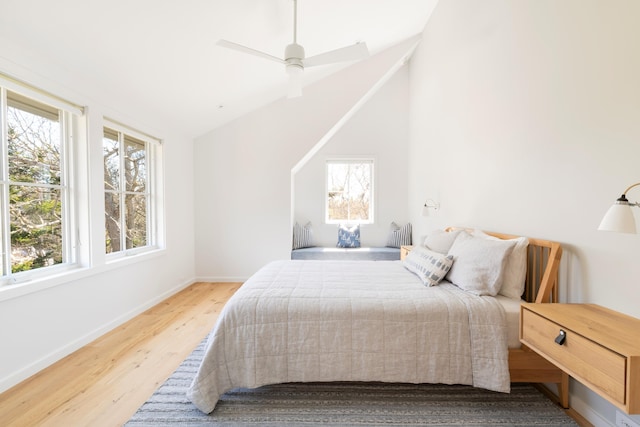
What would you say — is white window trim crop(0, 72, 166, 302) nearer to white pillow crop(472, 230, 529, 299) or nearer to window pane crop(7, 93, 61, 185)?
window pane crop(7, 93, 61, 185)

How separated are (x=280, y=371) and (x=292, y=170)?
315cm

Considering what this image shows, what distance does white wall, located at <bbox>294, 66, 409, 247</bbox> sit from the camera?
16.4 ft

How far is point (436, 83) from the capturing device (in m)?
3.59

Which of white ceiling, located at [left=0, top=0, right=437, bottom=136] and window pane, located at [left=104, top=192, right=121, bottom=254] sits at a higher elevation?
white ceiling, located at [left=0, top=0, right=437, bottom=136]

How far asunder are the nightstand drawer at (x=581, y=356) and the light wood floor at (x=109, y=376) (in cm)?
218

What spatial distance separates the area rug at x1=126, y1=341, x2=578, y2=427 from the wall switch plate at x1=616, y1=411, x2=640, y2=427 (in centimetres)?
21

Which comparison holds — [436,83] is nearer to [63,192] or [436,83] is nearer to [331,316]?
[331,316]

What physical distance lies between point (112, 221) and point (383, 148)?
13.3 ft

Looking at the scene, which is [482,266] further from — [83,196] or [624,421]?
[83,196]

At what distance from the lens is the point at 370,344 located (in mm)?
1604

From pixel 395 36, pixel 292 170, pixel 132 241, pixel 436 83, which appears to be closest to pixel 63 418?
pixel 132 241

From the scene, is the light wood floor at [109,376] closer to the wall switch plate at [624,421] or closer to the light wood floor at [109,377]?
the light wood floor at [109,377]

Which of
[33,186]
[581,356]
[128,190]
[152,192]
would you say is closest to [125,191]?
[128,190]

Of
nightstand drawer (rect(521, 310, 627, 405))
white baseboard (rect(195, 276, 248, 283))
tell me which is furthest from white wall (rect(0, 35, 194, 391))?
nightstand drawer (rect(521, 310, 627, 405))
